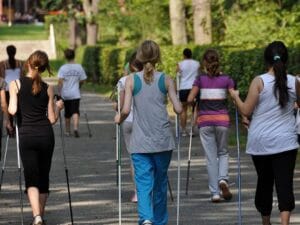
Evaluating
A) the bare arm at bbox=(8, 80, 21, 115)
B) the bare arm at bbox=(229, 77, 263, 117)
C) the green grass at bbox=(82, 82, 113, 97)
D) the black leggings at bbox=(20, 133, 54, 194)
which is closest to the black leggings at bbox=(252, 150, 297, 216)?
the bare arm at bbox=(229, 77, 263, 117)

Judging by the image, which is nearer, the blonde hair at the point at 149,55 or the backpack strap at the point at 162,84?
the blonde hair at the point at 149,55

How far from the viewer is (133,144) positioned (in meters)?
10.1

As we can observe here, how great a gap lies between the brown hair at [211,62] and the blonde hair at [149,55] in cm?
285

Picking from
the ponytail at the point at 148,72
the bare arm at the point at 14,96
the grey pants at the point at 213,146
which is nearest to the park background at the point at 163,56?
the grey pants at the point at 213,146

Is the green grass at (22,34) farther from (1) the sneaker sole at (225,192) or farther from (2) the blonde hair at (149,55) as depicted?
(2) the blonde hair at (149,55)

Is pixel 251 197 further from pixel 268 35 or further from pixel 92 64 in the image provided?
pixel 92 64

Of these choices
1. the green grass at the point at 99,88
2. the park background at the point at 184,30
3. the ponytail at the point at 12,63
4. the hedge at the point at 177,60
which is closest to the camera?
the ponytail at the point at 12,63

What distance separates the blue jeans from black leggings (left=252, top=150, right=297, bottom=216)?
87 centimetres

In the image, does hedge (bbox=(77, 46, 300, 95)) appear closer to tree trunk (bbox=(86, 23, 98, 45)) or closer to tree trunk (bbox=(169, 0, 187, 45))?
tree trunk (bbox=(86, 23, 98, 45))

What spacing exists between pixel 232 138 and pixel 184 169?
486 cm

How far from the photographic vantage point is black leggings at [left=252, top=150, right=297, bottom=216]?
9656 mm

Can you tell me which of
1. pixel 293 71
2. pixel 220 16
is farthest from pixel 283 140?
pixel 220 16

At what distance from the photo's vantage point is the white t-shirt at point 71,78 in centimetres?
2176

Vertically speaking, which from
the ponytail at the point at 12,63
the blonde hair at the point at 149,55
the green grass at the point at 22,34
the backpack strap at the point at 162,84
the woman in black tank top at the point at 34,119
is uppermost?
the blonde hair at the point at 149,55
